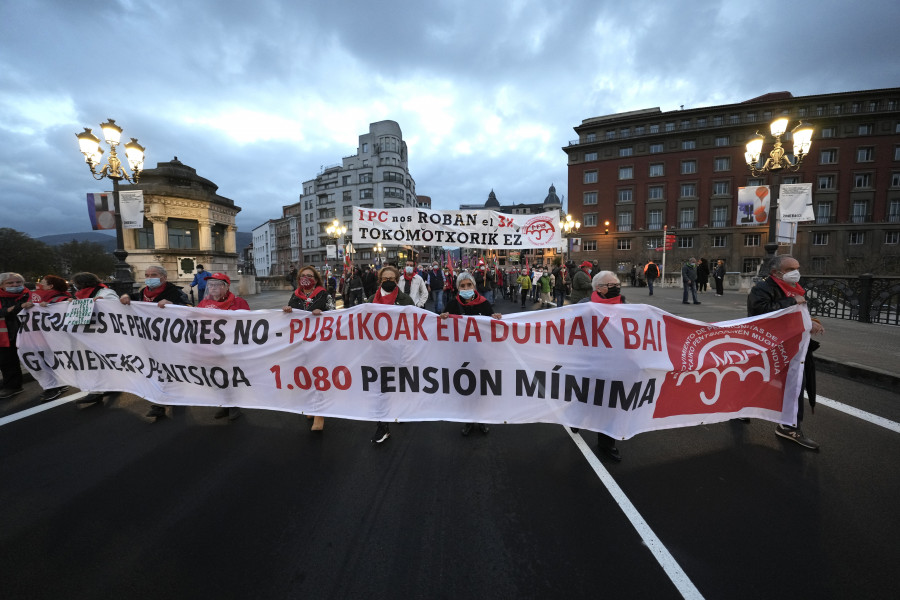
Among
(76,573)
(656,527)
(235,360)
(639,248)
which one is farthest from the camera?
(639,248)

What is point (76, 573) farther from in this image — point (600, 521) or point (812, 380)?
point (812, 380)

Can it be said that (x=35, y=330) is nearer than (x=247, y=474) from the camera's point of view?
No

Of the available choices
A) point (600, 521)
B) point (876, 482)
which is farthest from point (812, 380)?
point (600, 521)

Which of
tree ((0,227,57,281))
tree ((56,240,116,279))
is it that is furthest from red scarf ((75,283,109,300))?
tree ((56,240,116,279))

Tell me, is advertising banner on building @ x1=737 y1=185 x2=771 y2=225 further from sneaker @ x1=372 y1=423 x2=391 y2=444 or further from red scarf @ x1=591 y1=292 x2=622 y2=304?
sneaker @ x1=372 y1=423 x2=391 y2=444

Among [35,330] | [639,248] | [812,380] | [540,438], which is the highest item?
[639,248]

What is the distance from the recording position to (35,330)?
5.12m

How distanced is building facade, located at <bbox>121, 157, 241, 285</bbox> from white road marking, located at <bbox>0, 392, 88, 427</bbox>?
20505 mm

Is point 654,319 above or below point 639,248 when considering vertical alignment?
below

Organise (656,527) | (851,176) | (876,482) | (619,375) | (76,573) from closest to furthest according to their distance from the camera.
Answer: (76,573) → (656,527) → (876,482) → (619,375) → (851,176)

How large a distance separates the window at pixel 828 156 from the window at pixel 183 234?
6842 centimetres

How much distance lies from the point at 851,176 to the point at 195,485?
226 ft

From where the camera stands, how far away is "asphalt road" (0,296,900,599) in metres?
2.18

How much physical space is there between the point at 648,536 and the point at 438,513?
4.91 ft
